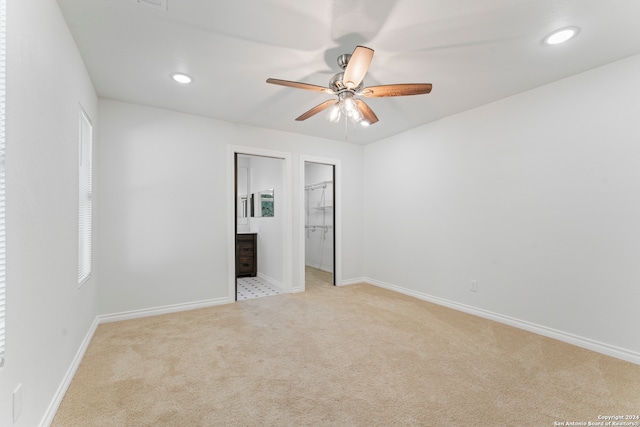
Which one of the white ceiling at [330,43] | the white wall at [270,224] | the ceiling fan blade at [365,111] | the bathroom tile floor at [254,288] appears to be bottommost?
the bathroom tile floor at [254,288]

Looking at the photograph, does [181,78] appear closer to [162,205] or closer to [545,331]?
[162,205]

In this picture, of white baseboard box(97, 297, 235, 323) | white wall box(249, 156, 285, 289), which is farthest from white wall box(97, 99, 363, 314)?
white wall box(249, 156, 285, 289)

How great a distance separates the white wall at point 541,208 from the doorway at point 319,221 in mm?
2228

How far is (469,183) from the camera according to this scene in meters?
3.48

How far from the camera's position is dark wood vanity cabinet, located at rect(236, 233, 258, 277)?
17.7ft

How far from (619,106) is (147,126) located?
4.65 meters

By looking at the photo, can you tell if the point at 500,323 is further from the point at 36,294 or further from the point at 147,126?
the point at 147,126

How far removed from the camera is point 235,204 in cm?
393

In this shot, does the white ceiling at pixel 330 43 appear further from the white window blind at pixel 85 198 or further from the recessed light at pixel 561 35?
the white window blind at pixel 85 198

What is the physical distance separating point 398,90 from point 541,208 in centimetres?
194

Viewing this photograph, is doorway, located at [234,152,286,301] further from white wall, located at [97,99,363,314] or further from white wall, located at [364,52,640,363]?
white wall, located at [364,52,640,363]

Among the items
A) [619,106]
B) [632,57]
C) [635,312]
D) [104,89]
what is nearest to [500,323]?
[635,312]

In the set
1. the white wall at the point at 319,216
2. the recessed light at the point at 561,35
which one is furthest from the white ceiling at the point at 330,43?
the white wall at the point at 319,216

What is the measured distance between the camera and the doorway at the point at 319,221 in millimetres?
6207
